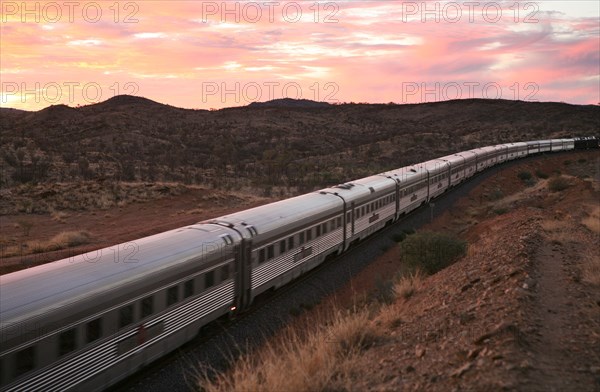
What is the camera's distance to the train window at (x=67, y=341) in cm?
796

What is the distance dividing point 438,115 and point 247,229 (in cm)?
16490

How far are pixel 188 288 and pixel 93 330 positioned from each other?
2.71m

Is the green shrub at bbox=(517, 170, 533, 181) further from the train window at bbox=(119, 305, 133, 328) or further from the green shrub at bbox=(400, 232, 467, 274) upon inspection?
the train window at bbox=(119, 305, 133, 328)

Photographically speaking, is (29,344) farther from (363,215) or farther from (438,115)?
(438,115)

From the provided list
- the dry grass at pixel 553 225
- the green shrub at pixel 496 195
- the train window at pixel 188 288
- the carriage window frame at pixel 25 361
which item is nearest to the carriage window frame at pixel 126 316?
the train window at pixel 188 288

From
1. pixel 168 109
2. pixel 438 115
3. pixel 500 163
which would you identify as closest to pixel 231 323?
pixel 500 163

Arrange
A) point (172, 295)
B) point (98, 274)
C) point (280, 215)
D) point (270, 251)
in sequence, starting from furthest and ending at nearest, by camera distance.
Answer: point (280, 215)
point (270, 251)
point (172, 295)
point (98, 274)

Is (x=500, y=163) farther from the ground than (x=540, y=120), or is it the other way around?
(x=540, y=120)

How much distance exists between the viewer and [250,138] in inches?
3893

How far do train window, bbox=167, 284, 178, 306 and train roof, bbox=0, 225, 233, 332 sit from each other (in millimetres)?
286

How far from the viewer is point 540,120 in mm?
141375

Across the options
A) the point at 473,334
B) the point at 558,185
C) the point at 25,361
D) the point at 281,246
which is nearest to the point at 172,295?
the point at 25,361

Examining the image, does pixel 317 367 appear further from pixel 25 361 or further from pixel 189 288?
pixel 25 361

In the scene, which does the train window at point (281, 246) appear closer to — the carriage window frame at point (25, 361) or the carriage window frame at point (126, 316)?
the carriage window frame at point (126, 316)
